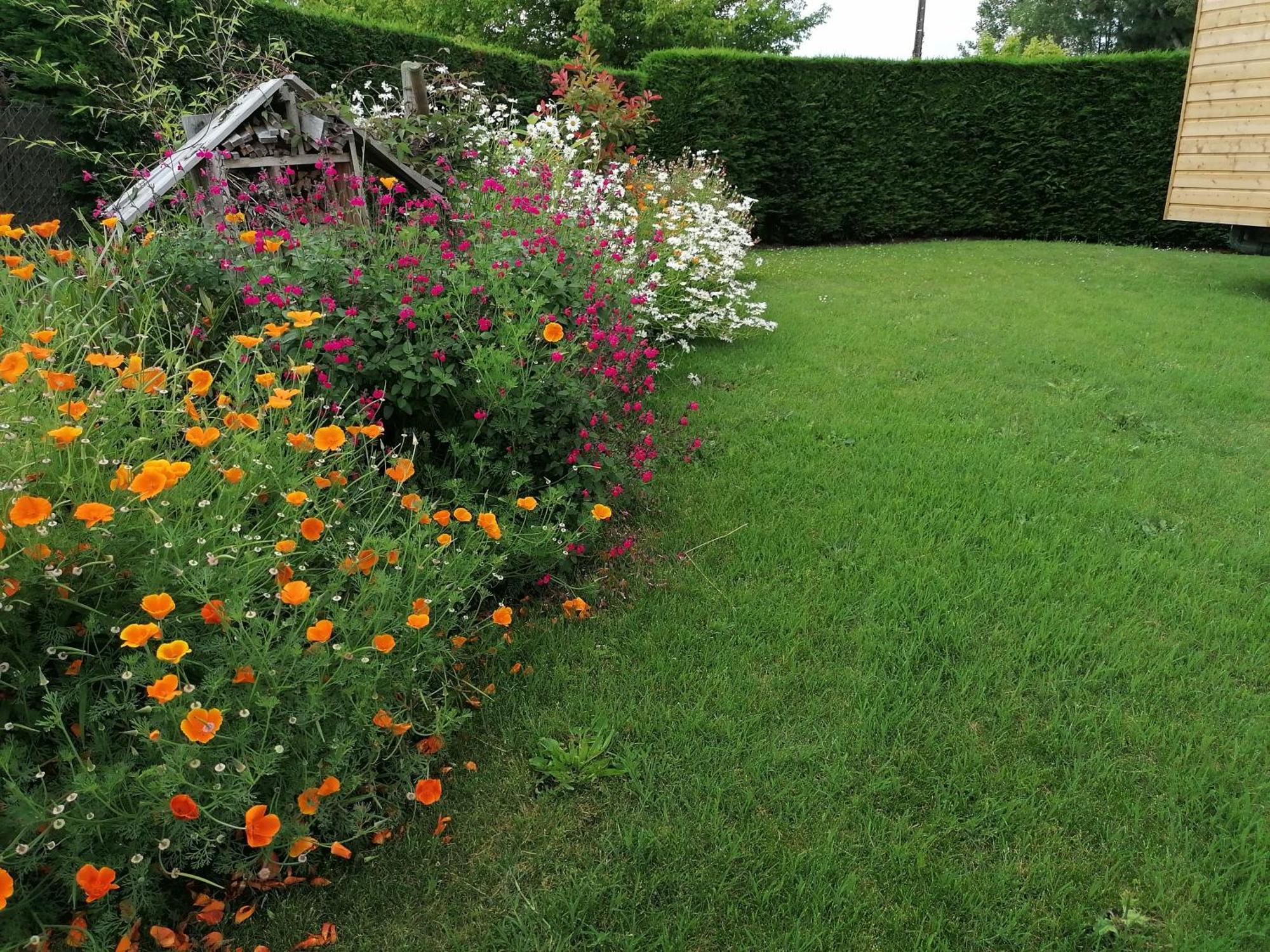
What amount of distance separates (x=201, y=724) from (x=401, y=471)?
0.91 m

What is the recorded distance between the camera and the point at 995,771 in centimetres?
207

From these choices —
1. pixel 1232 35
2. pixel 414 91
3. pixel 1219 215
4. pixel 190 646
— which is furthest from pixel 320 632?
pixel 1232 35

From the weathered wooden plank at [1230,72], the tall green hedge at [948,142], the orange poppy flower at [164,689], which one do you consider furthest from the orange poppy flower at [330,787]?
the tall green hedge at [948,142]

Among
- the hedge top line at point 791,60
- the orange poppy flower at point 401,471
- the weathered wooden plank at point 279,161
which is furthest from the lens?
the hedge top line at point 791,60

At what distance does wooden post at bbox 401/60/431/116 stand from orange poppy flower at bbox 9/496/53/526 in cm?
438

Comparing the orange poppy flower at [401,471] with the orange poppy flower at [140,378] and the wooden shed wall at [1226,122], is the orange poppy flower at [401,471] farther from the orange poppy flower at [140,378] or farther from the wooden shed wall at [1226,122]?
the wooden shed wall at [1226,122]

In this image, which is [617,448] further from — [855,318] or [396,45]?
[396,45]

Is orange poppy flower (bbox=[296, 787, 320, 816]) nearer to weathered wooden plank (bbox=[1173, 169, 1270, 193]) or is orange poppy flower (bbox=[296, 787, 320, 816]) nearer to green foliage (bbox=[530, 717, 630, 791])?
green foliage (bbox=[530, 717, 630, 791])

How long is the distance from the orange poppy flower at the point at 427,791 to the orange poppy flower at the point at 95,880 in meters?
0.60

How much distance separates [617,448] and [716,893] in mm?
1926

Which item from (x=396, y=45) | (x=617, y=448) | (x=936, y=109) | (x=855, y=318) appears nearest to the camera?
(x=617, y=448)

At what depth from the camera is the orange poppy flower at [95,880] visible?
130 cm

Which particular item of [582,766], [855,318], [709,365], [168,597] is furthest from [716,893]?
[855,318]

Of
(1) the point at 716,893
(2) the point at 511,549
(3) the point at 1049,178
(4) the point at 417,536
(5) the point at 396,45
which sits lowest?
(1) the point at 716,893
